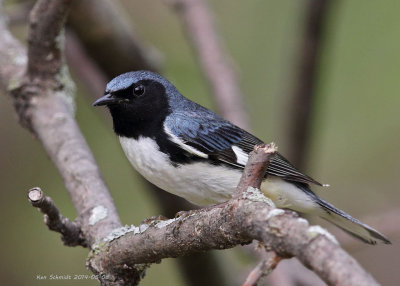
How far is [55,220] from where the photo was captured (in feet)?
9.11

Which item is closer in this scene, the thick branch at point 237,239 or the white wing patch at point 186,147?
the thick branch at point 237,239

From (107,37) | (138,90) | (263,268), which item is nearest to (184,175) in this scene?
(138,90)

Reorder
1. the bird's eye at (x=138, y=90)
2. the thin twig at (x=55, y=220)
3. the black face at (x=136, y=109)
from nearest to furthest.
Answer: the thin twig at (x=55, y=220) → the black face at (x=136, y=109) → the bird's eye at (x=138, y=90)

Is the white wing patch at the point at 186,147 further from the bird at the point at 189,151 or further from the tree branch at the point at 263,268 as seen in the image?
the tree branch at the point at 263,268

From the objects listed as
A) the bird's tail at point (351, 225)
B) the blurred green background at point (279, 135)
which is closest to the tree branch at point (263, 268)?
the bird's tail at point (351, 225)

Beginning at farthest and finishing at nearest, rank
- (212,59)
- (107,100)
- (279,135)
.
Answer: (279,135) → (212,59) → (107,100)

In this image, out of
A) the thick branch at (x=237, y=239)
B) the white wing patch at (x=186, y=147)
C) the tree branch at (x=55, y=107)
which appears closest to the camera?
the thick branch at (x=237, y=239)

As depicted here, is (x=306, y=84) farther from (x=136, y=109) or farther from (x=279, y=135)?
(x=136, y=109)

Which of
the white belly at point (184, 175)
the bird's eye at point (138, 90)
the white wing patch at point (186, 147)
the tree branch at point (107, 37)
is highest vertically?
the tree branch at point (107, 37)

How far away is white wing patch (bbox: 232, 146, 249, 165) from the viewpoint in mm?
3438

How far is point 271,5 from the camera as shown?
21.2ft

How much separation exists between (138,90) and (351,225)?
55.4 inches

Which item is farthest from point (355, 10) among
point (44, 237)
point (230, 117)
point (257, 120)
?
point (44, 237)

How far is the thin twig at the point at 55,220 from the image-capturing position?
8.21 ft
